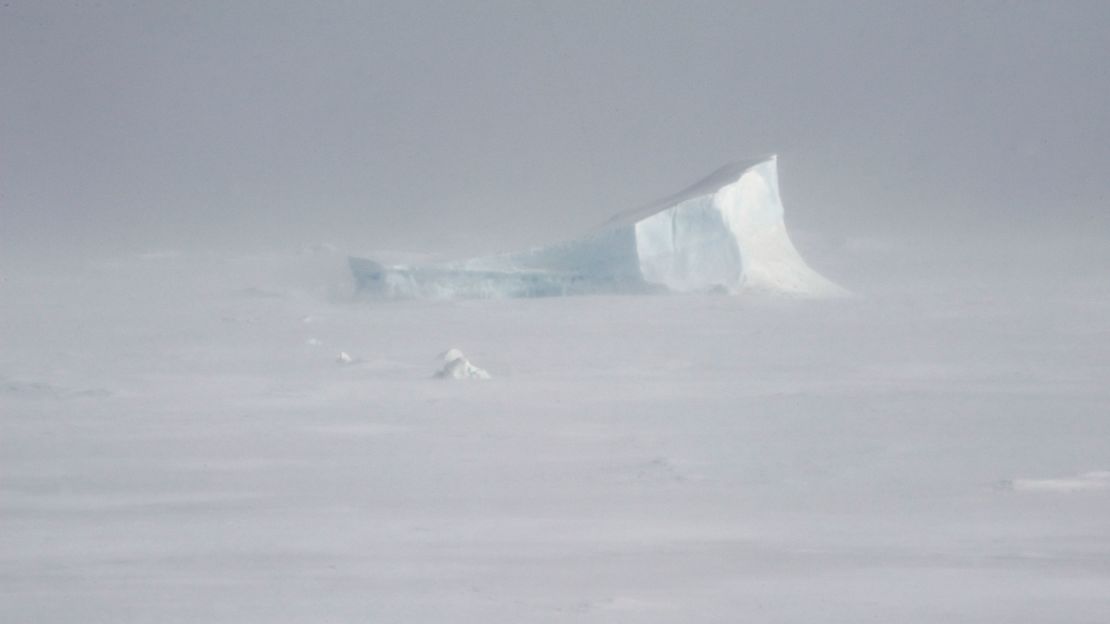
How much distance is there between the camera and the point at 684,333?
653cm

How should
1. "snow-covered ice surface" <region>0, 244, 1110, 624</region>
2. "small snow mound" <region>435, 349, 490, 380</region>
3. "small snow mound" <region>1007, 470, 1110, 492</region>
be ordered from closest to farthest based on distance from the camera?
1. "snow-covered ice surface" <region>0, 244, 1110, 624</region>
2. "small snow mound" <region>1007, 470, 1110, 492</region>
3. "small snow mound" <region>435, 349, 490, 380</region>

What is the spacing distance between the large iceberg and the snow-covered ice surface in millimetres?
1056

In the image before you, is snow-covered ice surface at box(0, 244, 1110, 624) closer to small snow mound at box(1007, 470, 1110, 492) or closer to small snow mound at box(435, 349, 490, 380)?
small snow mound at box(1007, 470, 1110, 492)

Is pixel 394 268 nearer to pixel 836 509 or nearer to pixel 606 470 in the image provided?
pixel 606 470

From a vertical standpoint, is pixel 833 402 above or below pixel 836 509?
above

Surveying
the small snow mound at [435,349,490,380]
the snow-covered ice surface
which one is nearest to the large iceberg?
the snow-covered ice surface

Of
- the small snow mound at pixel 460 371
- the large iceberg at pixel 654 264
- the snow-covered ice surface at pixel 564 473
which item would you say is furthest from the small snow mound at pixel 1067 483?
the large iceberg at pixel 654 264

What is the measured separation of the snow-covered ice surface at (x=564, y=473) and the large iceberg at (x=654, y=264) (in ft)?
3.47

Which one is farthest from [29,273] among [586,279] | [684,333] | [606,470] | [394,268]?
[606,470]

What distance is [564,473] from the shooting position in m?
3.54

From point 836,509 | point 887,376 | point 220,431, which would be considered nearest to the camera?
point 836,509

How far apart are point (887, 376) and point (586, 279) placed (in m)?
3.05

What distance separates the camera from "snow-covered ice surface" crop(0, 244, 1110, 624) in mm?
2498

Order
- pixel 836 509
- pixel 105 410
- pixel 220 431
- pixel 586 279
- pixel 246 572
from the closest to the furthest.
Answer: pixel 246 572
pixel 836 509
pixel 220 431
pixel 105 410
pixel 586 279
